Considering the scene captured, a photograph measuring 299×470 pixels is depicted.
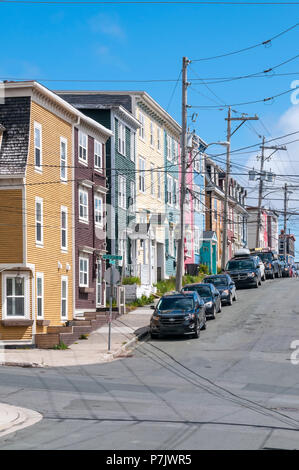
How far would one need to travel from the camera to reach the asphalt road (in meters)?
12.9

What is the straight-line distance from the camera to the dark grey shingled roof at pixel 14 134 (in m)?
31.3

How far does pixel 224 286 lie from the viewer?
41.9 metres

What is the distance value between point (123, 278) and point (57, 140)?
1105cm

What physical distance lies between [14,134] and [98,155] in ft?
33.1

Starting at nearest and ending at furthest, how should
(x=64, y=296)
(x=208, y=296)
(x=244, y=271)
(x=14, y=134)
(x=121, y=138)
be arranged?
1. (x=14, y=134)
2. (x=64, y=296)
3. (x=208, y=296)
4. (x=121, y=138)
5. (x=244, y=271)

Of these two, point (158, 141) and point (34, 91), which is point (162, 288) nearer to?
point (158, 141)

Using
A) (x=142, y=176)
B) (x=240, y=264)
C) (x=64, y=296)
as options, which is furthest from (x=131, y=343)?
(x=240, y=264)

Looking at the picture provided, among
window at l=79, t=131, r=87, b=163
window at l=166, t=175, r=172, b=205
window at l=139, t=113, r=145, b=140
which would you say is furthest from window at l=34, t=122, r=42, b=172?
window at l=166, t=175, r=172, b=205

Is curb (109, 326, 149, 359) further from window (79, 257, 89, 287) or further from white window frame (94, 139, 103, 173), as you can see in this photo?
white window frame (94, 139, 103, 173)

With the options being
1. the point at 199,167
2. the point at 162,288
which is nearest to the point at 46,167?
the point at 162,288

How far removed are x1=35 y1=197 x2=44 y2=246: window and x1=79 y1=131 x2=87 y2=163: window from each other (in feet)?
20.9

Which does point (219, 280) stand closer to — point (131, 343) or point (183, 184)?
point (183, 184)

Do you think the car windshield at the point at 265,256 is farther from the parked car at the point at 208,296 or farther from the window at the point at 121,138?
the parked car at the point at 208,296
